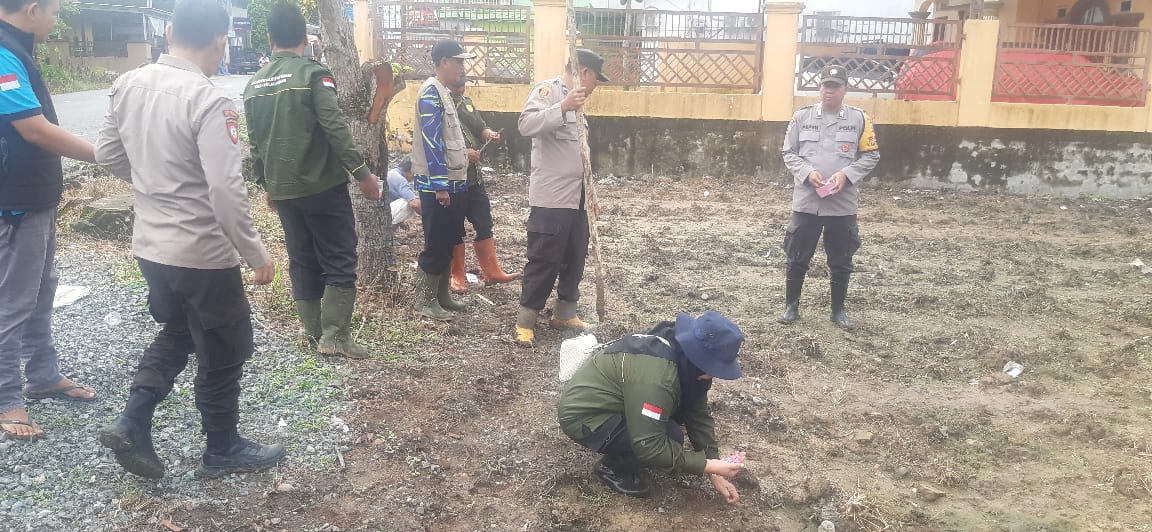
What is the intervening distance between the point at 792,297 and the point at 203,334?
412 cm

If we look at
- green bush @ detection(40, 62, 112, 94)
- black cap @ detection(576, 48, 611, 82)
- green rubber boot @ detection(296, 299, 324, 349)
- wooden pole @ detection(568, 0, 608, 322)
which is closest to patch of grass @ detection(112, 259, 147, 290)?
green rubber boot @ detection(296, 299, 324, 349)

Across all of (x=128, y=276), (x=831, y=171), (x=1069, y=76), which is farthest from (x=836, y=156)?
(x=1069, y=76)

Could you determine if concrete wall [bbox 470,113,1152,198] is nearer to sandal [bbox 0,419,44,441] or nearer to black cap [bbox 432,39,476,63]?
black cap [bbox 432,39,476,63]

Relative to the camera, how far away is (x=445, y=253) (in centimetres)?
538

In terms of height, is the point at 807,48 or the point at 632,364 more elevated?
the point at 807,48

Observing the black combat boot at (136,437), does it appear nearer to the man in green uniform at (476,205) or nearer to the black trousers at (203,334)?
the black trousers at (203,334)

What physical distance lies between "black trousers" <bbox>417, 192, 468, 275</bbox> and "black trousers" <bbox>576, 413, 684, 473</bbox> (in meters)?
2.31

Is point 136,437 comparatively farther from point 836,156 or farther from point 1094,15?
point 1094,15

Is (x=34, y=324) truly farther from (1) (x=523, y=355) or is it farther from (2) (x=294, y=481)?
(1) (x=523, y=355)

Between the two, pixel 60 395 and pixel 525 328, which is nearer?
pixel 60 395

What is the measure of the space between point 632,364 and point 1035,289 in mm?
5015

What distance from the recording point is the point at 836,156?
18.6 ft

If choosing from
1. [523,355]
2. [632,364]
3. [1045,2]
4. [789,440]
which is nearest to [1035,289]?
[789,440]

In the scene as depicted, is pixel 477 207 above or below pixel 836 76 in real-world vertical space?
below
